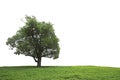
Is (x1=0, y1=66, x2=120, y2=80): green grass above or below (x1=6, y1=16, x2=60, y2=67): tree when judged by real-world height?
below

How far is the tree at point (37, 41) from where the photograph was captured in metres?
58.1

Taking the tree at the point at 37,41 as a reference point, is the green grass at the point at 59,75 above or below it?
below

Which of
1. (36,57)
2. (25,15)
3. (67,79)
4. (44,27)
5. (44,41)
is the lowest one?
(67,79)

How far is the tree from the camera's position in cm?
5806

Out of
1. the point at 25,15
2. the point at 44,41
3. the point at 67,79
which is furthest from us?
the point at 25,15

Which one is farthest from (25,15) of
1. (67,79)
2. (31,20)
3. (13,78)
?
(67,79)

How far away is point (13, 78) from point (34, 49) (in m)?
22.8

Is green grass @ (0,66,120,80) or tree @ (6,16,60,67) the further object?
tree @ (6,16,60,67)

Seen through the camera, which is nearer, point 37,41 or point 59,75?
point 59,75

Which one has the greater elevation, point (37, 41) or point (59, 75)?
point (37, 41)

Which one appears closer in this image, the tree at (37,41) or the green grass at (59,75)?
the green grass at (59,75)

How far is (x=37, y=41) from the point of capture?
5897 cm

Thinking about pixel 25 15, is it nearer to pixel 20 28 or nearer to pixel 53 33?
pixel 20 28

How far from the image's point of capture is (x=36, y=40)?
59.0m
